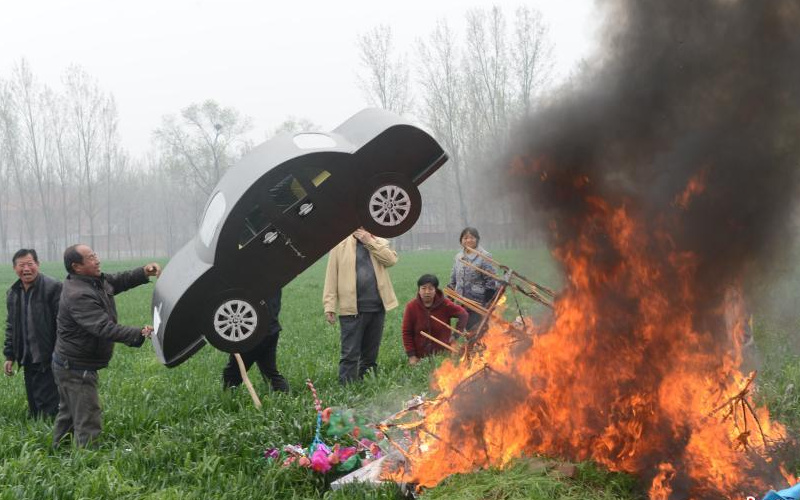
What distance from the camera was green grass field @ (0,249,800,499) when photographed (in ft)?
16.0

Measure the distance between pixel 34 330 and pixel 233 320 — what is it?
4.21 metres

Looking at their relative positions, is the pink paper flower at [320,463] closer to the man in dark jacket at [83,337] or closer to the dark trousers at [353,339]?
the man in dark jacket at [83,337]

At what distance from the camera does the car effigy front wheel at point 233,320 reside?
4.64 m

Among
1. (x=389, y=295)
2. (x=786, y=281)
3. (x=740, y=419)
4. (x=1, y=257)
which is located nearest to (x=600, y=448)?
(x=740, y=419)

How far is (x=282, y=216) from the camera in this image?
4535 millimetres

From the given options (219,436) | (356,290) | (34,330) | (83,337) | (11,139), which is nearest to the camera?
(83,337)

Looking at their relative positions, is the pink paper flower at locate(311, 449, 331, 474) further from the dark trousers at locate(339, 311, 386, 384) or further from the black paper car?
the dark trousers at locate(339, 311, 386, 384)

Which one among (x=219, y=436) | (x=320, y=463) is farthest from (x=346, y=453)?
(x=219, y=436)

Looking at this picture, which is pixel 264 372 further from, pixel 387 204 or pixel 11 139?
pixel 11 139

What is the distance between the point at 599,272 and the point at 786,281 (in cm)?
220

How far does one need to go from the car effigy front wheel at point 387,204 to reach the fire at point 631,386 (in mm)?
1426

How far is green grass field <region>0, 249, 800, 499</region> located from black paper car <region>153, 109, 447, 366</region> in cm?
150

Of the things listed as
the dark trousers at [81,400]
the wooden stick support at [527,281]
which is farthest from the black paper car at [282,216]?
the dark trousers at [81,400]

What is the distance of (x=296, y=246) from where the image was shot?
15.3 feet
